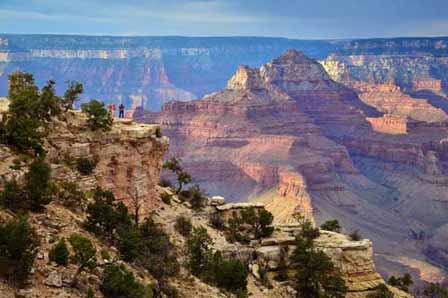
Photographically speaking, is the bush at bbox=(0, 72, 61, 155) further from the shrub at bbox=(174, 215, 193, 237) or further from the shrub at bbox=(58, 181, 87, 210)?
the shrub at bbox=(174, 215, 193, 237)

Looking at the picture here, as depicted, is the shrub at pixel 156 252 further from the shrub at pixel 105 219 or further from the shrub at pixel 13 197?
the shrub at pixel 13 197

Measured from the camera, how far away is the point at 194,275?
2753 cm

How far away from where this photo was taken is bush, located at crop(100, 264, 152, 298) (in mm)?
20844

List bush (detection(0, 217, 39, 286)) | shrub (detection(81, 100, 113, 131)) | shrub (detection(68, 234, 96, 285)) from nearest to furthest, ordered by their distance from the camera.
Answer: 1. bush (detection(0, 217, 39, 286))
2. shrub (detection(68, 234, 96, 285))
3. shrub (detection(81, 100, 113, 131))

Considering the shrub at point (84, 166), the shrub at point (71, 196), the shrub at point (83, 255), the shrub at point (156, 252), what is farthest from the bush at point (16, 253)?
the shrub at point (84, 166)

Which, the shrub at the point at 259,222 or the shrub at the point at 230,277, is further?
the shrub at the point at 259,222

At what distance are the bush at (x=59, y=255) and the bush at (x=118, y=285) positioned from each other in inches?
51.6

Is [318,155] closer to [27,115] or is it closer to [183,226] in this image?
[183,226]

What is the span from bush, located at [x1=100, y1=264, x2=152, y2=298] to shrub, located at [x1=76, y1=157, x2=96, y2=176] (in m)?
7.48

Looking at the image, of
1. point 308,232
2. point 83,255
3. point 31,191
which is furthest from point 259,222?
point 83,255

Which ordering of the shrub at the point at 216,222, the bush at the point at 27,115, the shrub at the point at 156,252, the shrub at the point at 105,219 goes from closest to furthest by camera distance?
1. the shrub at the point at 156,252
2. the shrub at the point at 105,219
3. the bush at the point at 27,115
4. the shrub at the point at 216,222

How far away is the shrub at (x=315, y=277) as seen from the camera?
97.6 ft

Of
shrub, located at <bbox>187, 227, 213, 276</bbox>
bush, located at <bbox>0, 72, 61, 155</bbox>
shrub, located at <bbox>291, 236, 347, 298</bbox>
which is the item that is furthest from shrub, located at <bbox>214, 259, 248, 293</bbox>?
bush, located at <bbox>0, 72, 61, 155</bbox>

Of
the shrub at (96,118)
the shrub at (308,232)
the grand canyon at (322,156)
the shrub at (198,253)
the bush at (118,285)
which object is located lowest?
the grand canyon at (322,156)
